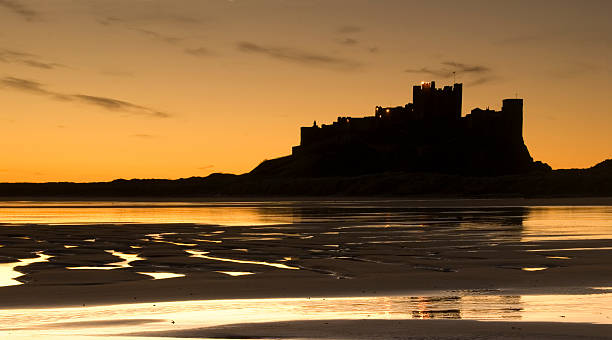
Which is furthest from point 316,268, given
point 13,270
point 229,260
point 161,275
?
point 13,270

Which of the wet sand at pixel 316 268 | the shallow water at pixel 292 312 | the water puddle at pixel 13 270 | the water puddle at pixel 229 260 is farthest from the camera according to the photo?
the water puddle at pixel 229 260

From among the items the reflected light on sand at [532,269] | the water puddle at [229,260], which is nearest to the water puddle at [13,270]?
the water puddle at [229,260]

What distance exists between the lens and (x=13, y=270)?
1864cm

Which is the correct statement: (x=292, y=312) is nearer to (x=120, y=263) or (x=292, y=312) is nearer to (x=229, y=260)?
(x=229, y=260)

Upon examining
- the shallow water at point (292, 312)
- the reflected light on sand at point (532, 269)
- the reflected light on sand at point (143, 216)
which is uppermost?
the reflected light on sand at point (143, 216)

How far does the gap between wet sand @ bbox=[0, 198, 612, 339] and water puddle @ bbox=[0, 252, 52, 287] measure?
0.81ft

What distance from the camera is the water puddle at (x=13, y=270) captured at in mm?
16234

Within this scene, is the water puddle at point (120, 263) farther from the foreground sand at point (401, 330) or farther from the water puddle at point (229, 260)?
the foreground sand at point (401, 330)

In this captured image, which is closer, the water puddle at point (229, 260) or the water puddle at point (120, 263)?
the water puddle at point (120, 263)

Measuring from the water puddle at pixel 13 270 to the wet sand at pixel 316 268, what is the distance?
9.8 inches

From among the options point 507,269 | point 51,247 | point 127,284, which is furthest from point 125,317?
point 51,247

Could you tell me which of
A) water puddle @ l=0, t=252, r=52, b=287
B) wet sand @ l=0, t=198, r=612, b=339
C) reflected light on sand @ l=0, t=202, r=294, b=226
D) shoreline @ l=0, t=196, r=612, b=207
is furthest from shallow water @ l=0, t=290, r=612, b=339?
shoreline @ l=0, t=196, r=612, b=207

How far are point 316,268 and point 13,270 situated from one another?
6587 mm

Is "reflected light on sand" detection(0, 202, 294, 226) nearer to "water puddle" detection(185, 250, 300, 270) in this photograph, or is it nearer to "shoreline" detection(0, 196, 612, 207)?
"water puddle" detection(185, 250, 300, 270)
